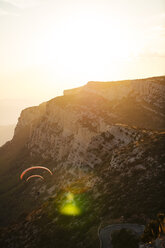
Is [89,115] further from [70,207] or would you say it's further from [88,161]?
[70,207]

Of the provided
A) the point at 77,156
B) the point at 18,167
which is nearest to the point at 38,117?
the point at 18,167

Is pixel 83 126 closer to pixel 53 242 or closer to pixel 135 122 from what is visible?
pixel 135 122

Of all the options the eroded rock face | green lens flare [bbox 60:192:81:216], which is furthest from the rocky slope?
green lens flare [bbox 60:192:81:216]

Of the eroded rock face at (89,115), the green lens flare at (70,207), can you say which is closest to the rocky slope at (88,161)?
the eroded rock face at (89,115)

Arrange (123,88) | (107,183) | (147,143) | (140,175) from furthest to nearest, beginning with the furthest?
(123,88) < (147,143) < (107,183) < (140,175)

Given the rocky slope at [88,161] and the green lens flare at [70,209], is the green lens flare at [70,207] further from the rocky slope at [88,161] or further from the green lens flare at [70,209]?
the rocky slope at [88,161]

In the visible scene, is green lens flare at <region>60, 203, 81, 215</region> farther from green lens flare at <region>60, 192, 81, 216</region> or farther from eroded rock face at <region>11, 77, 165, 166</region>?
eroded rock face at <region>11, 77, 165, 166</region>

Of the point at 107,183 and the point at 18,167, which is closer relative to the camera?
the point at 107,183

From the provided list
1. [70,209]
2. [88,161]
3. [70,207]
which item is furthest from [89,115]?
[70,209]
